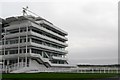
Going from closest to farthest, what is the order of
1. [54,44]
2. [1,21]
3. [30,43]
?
[30,43]
[1,21]
[54,44]

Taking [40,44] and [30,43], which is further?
[40,44]

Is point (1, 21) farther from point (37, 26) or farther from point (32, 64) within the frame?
point (32, 64)

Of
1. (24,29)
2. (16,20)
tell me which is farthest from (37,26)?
(16,20)

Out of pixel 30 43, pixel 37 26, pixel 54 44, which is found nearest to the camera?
pixel 30 43

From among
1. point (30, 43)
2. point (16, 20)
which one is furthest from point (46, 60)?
point (16, 20)

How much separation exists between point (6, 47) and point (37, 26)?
10.4m

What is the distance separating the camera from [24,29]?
6091 cm

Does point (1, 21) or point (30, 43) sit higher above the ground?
point (1, 21)

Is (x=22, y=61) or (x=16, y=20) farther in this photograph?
(x=16, y=20)

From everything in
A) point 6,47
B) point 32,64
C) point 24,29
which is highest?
point 24,29

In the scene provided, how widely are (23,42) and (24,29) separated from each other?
399 cm

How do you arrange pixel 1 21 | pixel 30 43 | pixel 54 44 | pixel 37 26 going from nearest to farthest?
1. pixel 30 43
2. pixel 37 26
3. pixel 1 21
4. pixel 54 44

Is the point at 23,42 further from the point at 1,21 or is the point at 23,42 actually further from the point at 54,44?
the point at 54,44

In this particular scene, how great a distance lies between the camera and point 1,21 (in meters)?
65.7
